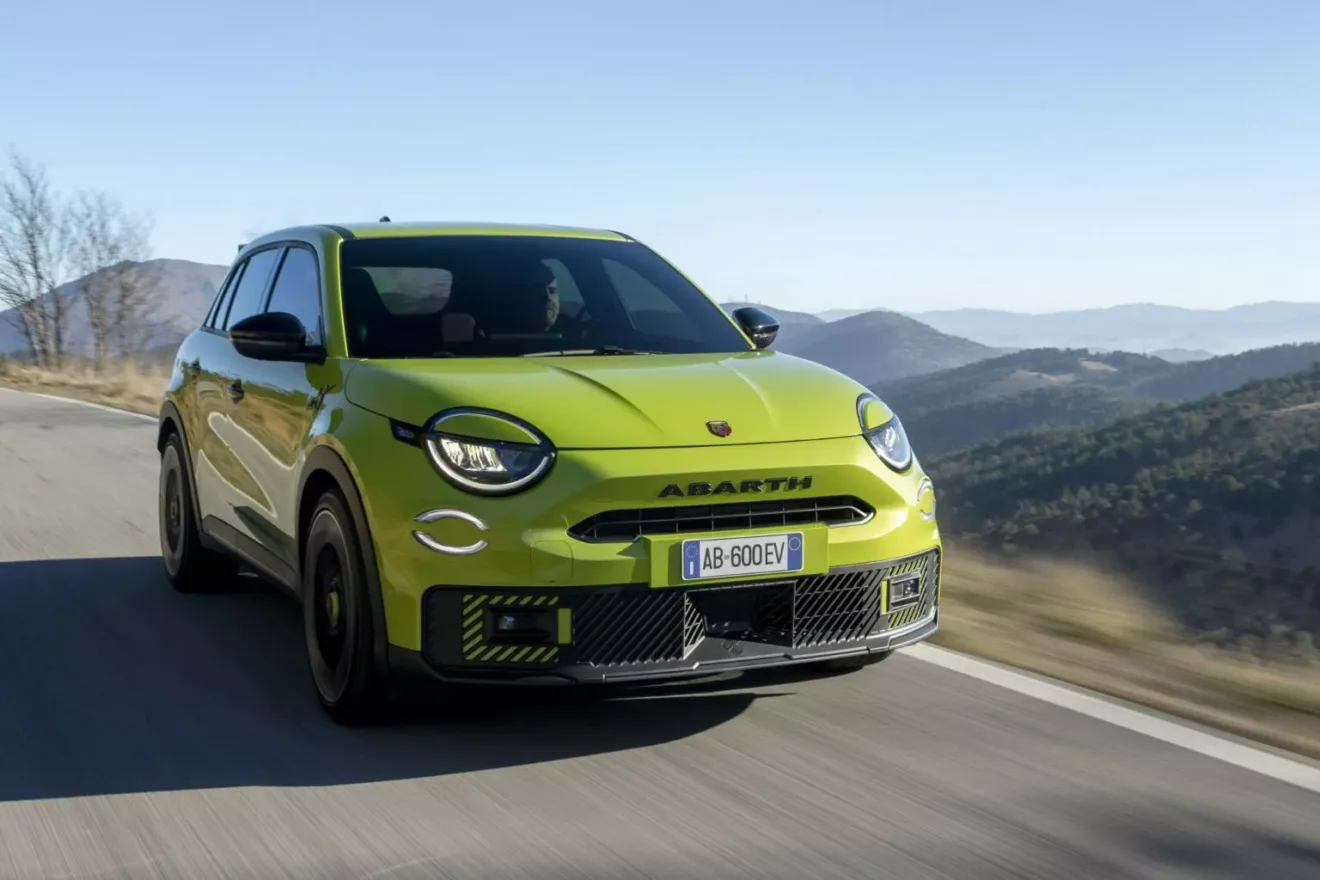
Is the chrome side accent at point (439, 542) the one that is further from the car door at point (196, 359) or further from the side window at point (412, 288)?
the car door at point (196, 359)

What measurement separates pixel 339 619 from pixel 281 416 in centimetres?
90

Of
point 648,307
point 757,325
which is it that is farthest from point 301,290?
point 757,325

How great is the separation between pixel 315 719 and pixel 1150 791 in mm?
2412

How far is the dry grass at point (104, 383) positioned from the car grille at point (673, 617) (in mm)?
13225

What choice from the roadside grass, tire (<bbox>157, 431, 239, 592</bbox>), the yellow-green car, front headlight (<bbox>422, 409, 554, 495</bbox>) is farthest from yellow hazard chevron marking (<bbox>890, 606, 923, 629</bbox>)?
tire (<bbox>157, 431, 239, 592</bbox>)

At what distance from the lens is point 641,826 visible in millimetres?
3537

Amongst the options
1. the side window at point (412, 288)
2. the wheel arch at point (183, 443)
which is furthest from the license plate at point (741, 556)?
the wheel arch at point (183, 443)

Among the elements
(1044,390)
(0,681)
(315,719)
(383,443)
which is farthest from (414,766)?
(1044,390)

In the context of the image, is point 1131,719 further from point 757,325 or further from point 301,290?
point 301,290

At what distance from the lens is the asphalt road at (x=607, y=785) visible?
333 centimetres

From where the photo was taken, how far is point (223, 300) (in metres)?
6.55

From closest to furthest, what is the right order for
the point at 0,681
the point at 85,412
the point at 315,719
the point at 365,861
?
the point at 365,861
the point at 315,719
the point at 0,681
the point at 85,412

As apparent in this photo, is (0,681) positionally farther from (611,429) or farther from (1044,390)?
(1044,390)

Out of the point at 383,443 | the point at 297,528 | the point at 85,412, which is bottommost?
the point at 85,412
